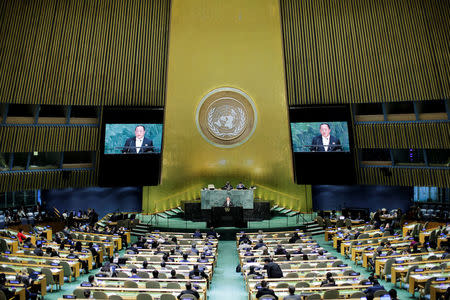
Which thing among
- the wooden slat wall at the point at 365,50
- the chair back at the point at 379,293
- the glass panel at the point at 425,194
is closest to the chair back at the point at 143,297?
the chair back at the point at 379,293

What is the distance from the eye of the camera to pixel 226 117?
24.5 m

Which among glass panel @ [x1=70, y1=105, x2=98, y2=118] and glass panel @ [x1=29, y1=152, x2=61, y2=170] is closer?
glass panel @ [x1=29, y1=152, x2=61, y2=170]

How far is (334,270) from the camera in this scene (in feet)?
37.8

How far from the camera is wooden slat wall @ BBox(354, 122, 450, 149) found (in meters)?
19.8

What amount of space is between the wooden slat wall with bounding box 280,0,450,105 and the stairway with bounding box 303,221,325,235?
19.7 feet

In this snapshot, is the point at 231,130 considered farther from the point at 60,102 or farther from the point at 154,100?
the point at 60,102

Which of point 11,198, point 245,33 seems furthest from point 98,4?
point 11,198

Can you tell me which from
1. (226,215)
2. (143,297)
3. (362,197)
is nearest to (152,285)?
(143,297)

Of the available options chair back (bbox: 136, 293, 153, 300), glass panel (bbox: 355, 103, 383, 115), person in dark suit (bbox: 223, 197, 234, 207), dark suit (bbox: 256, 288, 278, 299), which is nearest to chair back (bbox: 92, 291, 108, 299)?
chair back (bbox: 136, 293, 153, 300)

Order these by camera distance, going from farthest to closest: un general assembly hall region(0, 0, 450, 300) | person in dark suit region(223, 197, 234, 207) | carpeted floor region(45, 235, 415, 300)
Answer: person in dark suit region(223, 197, 234, 207) < un general assembly hall region(0, 0, 450, 300) < carpeted floor region(45, 235, 415, 300)

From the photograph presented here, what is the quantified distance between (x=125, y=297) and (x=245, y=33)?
58.8ft

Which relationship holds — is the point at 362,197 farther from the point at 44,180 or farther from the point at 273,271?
the point at 44,180

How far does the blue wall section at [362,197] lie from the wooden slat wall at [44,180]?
12.6 metres

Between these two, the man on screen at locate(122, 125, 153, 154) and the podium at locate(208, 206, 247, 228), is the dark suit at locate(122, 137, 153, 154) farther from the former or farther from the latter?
the podium at locate(208, 206, 247, 228)
